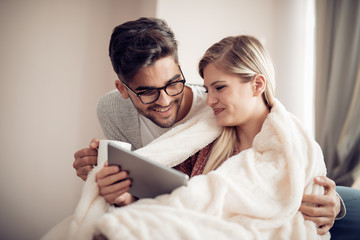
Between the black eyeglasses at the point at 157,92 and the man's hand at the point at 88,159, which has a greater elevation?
the black eyeglasses at the point at 157,92

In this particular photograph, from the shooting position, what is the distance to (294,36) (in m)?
1.97

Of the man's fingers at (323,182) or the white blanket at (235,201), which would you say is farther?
the man's fingers at (323,182)

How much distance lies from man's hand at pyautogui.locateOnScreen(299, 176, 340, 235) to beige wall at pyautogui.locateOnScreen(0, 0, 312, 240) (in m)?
1.16

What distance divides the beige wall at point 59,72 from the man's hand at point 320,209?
1156mm

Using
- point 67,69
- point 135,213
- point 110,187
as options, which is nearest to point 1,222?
point 67,69

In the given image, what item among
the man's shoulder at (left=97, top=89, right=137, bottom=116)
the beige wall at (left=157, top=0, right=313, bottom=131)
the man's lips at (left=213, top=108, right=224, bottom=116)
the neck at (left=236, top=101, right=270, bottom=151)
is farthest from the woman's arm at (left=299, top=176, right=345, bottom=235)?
the beige wall at (left=157, top=0, right=313, bottom=131)

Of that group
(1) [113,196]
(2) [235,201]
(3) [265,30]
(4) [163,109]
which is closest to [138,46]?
(4) [163,109]

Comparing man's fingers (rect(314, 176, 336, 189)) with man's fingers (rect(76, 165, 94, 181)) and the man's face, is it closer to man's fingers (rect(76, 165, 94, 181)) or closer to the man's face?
the man's face

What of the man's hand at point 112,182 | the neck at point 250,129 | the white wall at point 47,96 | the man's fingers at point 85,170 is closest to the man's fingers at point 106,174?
the man's hand at point 112,182

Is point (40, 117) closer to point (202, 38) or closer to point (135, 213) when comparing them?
point (202, 38)

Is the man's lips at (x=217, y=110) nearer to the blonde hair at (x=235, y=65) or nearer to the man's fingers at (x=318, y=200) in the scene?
the blonde hair at (x=235, y=65)

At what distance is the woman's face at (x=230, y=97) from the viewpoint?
1074 mm

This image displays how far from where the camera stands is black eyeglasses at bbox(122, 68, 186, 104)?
1165 millimetres

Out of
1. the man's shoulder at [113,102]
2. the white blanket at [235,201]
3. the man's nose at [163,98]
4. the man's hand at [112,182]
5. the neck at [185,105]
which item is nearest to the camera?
the white blanket at [235,201]
